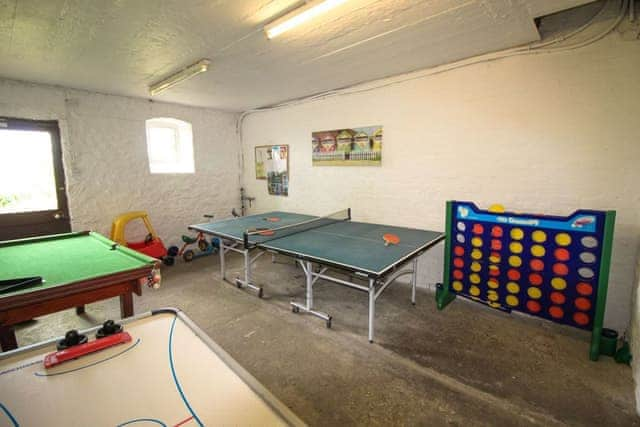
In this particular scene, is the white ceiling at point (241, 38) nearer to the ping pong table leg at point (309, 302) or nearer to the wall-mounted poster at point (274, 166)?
the wall-mounted poster at point (274, 166)

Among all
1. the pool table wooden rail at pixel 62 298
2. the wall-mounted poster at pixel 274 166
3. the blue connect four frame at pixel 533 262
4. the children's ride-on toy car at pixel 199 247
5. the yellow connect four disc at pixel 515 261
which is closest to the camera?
the pool table wooden rail at pixel 62 298

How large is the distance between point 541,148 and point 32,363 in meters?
4.07

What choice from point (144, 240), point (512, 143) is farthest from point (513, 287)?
point (144, 240)

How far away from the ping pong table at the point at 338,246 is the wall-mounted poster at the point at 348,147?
82cm

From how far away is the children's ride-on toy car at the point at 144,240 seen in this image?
4471 mm

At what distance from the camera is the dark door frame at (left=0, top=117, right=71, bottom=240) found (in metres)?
3.76

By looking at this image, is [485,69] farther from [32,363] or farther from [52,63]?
[52,63]

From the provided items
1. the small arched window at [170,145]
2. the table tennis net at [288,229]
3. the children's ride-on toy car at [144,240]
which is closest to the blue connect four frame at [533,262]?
the table tennis net at [288,229]

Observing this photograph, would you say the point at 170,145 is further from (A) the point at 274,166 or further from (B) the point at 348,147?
(B) the point at 348,147

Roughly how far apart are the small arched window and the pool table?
2698 mm

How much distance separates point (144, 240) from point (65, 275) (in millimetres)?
2923

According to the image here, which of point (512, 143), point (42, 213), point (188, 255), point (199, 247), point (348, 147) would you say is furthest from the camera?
point (199, 247)

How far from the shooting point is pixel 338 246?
9.80 ft

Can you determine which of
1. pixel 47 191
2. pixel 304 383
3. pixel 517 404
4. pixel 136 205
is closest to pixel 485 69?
pixel 517 404
